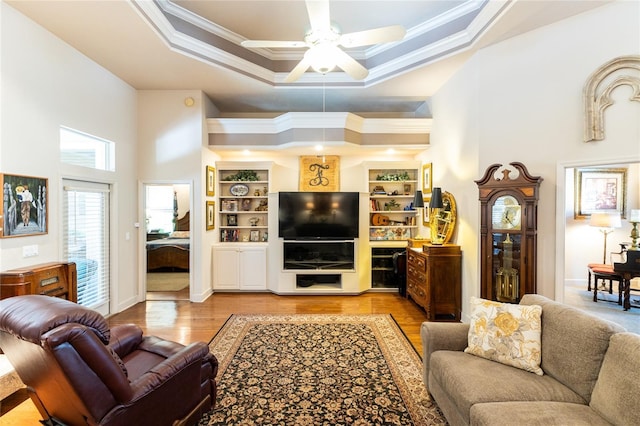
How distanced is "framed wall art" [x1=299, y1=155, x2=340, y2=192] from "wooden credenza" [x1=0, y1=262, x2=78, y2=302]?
12.4 feet

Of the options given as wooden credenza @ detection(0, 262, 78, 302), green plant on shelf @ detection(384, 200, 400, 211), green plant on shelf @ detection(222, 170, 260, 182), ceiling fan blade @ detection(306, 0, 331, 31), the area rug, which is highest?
ceiling fan blade @ detection(306, 0, 331, 31)

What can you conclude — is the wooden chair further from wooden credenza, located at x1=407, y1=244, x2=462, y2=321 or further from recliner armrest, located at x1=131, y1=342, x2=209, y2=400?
recliner armrest, located at x1=131, y1=342, x2=209, y2=400

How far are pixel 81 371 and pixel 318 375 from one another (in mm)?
1928

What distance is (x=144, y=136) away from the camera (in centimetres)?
491

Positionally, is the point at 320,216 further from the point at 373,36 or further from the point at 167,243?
the point at 167,243

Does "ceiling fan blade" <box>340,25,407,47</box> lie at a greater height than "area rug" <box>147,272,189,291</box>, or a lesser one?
greater

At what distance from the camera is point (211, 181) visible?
5410 millimetres

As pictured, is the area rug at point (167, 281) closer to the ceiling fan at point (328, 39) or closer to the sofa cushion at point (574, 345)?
the ceiling fan at point (328, 39)

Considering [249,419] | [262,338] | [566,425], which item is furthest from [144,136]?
[566,425]

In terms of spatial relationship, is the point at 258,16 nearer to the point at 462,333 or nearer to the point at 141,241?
the point at 141,241

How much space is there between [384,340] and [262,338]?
143cm

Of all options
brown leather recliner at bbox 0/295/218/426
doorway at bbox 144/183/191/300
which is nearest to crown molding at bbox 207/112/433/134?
doorway at bbox 144/183/191/300

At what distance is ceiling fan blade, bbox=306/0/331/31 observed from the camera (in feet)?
7.16

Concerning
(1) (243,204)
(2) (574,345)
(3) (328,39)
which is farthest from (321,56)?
(1) (243,204)
